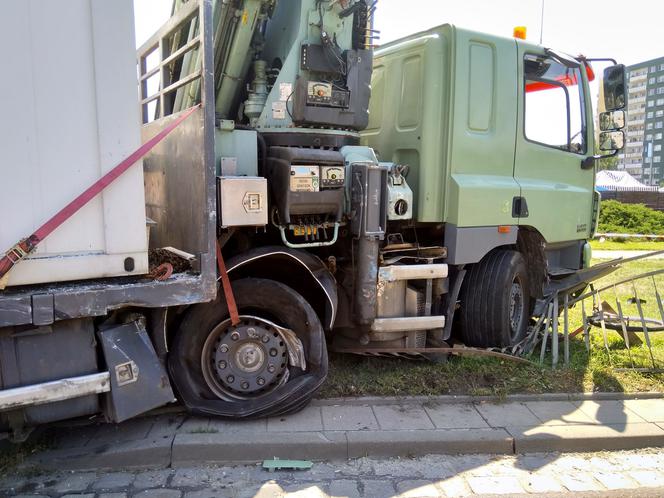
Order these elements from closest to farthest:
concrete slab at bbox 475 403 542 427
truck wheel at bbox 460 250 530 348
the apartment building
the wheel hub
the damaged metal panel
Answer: the damaged metal panel → the wheel hub → concrete slab at bbox 475 403 542 427 → truck wheel at bbox 460 250 530 348 → the apartment building

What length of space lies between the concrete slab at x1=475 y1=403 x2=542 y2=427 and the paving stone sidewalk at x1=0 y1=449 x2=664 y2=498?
12.7 inches

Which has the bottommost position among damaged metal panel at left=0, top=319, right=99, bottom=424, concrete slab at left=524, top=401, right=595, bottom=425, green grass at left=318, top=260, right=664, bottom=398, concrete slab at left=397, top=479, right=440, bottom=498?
concrete slab at left=397, top=479, right=440, bottom=498

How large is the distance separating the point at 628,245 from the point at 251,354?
16.2 meters

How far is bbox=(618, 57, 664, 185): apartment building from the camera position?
94562 mm

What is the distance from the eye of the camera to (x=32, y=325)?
8.87 ft

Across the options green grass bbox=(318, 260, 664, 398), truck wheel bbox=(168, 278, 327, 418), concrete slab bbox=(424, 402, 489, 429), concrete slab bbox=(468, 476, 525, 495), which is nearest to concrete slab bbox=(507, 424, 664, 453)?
concrete slab bbox=(424, 402, 489, 429)

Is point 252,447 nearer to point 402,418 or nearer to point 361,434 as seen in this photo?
point 361,434

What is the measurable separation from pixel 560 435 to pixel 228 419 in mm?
2210

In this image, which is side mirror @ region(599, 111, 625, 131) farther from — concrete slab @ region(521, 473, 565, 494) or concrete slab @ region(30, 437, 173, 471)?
concrete slab @ region(30, 437, 173, 471)

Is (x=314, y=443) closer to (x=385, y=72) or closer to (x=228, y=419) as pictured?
(x=228, y=419)

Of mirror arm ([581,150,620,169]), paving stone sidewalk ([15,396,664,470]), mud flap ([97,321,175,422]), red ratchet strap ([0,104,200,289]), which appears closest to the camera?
red ratchet strap ([0,104,200,289])

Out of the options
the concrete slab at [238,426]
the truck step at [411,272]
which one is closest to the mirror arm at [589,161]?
the truck step at [411,272]

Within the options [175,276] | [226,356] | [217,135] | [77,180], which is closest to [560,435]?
[226,356]

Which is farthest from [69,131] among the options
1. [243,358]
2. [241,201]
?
[243,358]
